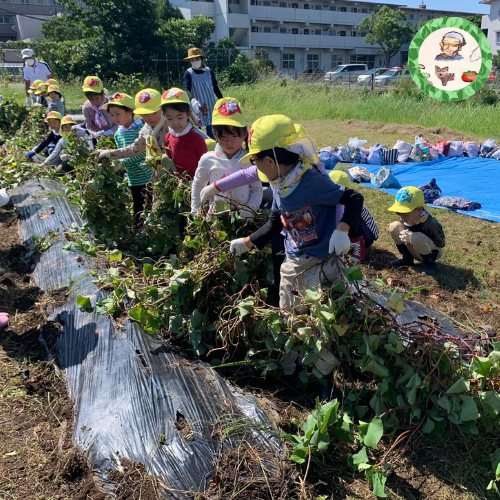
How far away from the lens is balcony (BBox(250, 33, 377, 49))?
44.4 metres

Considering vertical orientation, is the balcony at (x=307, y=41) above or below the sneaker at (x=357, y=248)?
above

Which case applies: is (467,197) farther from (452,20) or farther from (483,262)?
(452,20)

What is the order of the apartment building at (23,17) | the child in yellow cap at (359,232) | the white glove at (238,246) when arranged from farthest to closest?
the apartment building at (23,17) < the child in yellow cap at (359,232) < the white glove at (238,246)

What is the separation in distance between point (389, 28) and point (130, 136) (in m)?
47.6

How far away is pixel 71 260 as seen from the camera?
3881mm

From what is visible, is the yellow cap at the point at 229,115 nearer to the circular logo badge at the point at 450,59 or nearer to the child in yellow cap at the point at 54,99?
the circular logo badge at the point at 450,59

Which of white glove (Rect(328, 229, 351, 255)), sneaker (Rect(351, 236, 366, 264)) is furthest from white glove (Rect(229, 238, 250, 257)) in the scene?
sneaker (Rect(351, 236, 366, 264))

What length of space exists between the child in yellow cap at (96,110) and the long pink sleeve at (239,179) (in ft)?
9.82

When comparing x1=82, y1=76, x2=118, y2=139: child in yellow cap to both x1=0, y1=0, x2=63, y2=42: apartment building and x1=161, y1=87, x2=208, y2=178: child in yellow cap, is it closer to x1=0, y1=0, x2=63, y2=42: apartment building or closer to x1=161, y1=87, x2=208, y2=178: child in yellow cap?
x1=161, y1=87, x2=208, y2=178: child in yellow cap

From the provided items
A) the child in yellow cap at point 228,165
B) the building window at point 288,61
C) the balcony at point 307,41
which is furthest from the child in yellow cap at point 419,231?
the building window at point 288,61

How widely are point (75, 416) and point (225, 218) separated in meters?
1.45

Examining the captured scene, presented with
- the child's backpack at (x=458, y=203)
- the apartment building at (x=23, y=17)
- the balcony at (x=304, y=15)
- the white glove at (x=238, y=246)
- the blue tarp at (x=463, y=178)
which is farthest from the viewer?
the apartment building at (x=23, y=17)

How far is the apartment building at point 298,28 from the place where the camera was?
42750mm

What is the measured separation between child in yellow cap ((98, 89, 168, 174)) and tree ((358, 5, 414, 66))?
46.9 meters
